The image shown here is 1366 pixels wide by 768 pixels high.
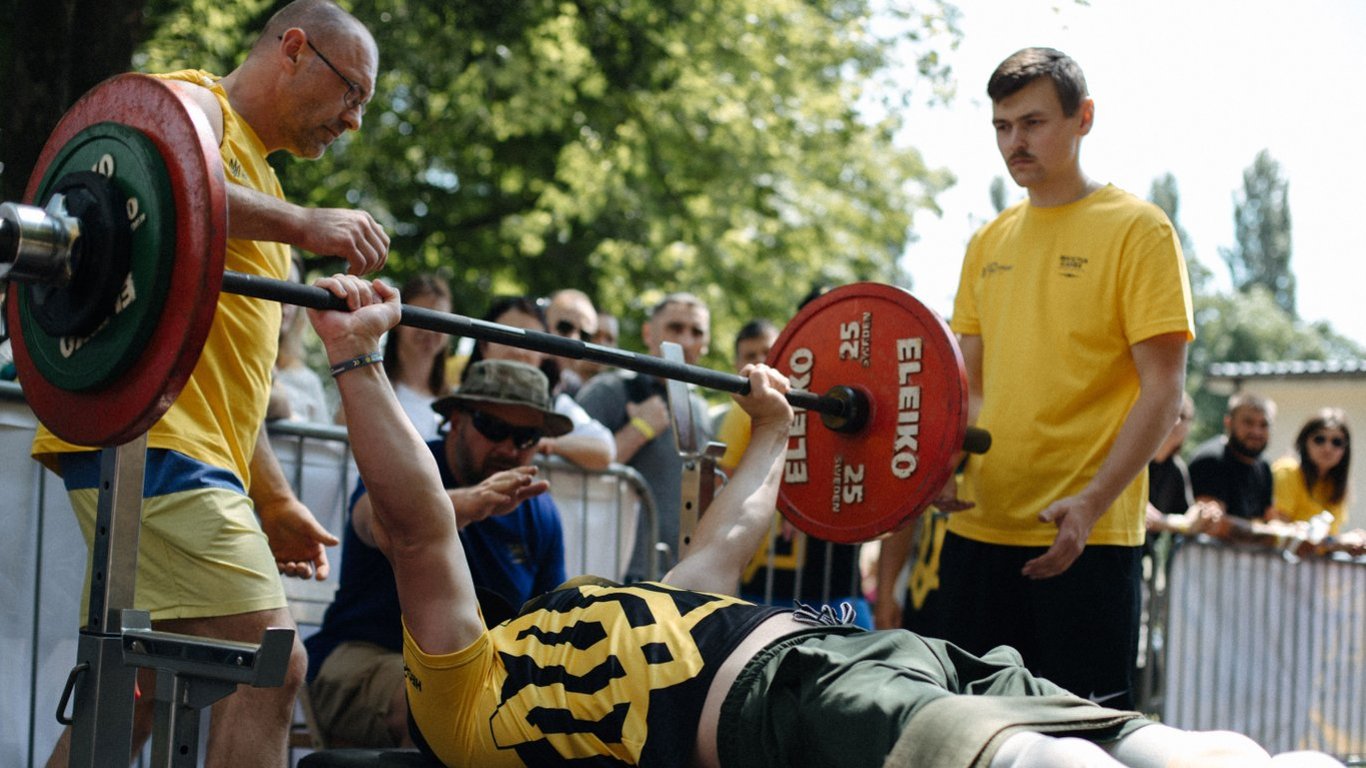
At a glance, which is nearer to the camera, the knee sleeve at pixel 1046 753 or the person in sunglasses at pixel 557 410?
the knee sleeve at pixel 1046 753

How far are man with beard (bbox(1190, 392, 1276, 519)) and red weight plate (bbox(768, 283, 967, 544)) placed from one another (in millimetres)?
3970

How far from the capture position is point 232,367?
9.31ft

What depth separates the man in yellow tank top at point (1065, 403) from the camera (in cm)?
320

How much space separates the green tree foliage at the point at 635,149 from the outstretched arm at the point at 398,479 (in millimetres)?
6572

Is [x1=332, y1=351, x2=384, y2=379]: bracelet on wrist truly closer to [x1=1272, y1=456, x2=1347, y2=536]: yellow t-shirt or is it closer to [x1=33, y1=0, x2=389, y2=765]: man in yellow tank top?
[x1=33, y1=0, x2=389, y2=765]: man in yellow tank top

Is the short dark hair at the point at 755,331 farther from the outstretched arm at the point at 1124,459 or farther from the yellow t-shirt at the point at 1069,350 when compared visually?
the outstretched arm at the point at 1124,459

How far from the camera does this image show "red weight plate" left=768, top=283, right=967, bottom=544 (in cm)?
334

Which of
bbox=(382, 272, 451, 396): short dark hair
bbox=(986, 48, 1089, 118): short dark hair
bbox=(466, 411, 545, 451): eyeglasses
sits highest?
bbox=(986, 48, 1089, 118): short dark hair

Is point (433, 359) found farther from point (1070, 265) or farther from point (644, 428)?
point (1070, 265)

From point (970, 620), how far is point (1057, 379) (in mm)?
659

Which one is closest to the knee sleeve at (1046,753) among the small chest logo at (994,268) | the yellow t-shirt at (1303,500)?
the small chest logo at (994,268)

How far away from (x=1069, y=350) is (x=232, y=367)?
2014 mm

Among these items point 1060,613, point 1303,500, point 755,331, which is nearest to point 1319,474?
point 1303,500

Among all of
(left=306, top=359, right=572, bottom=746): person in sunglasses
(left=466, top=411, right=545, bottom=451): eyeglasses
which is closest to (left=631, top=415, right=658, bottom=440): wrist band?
(left=306, top=359, right=572, bottom=746): person in sunglasses
